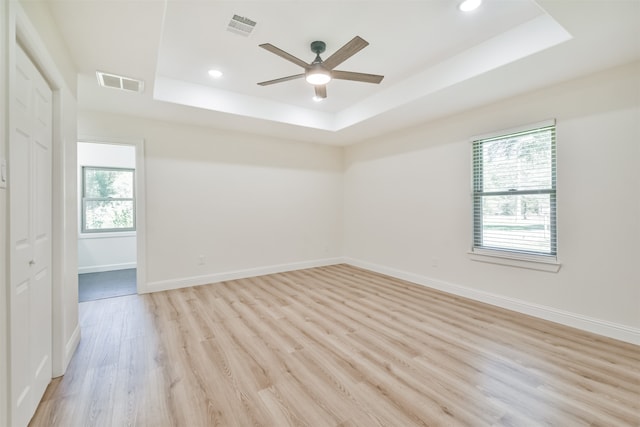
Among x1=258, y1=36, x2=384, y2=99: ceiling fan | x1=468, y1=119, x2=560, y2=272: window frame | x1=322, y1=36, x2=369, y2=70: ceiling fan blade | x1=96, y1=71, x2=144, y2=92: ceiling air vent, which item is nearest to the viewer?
x1=322, y1=36, x2=369, y2=70: ceiling fan blade

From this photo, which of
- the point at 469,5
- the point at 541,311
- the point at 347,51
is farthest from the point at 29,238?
the point at 541,311

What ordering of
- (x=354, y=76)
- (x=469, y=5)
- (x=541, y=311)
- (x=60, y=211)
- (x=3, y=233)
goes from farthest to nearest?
(x=541, y=311)
(x=354, y=76)
(x=469, y=5)
(x=60, y=211)
(x=3, y=233)

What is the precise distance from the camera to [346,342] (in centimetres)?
262

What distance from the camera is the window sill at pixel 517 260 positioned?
10.2 ft

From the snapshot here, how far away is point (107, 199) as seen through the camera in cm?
573

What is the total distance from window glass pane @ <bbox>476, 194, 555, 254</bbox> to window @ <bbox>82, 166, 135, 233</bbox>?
6.47m

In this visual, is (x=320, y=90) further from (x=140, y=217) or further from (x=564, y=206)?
Result: (x=140, y=217)

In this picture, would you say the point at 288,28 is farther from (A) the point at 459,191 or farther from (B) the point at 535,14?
(A) the point at 459,191

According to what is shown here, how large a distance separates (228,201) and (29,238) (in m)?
3.27

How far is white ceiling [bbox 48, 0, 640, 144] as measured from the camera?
2.11 meters

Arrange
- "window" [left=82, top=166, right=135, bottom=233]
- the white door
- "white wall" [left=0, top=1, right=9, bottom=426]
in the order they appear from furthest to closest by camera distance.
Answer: "window" [left=82, top=166, right=135, bottom=233] < the white door < "white wall" [left=0, top=1, right=9, bottom=426]

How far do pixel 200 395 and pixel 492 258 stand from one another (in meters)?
3.51

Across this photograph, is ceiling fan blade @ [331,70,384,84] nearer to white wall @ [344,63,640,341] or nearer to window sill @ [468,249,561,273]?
white wall @ [344,63,640,341]

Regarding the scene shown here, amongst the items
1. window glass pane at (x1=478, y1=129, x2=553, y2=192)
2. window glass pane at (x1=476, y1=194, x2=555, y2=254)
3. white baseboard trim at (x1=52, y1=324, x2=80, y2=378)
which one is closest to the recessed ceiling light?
window glass pane at (x1=478, y1=129, x2=553, y2=192)
